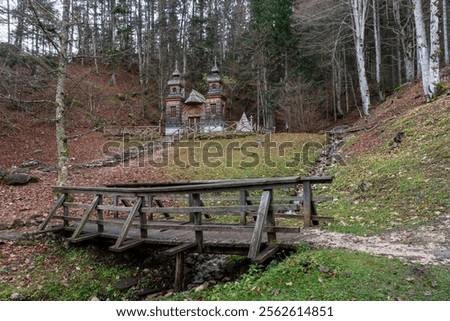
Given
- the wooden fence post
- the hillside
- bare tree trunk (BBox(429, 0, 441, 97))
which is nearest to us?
the hillside

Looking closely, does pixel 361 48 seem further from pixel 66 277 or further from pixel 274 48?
pixel 66 277

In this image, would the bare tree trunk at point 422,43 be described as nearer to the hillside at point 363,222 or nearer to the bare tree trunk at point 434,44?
the bare tree trunk at point 434,44

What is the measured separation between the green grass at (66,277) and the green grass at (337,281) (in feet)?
8.53

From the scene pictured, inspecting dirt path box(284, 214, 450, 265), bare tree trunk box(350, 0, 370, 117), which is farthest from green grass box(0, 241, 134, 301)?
bare tree trunk box(350, 0, 370, 117)

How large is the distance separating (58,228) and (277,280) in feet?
21.9

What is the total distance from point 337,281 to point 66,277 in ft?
19.3

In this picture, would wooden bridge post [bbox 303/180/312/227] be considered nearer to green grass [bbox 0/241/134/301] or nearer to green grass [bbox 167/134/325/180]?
green grass [bbox 0/241/134/301]

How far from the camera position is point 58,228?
846 centimetres

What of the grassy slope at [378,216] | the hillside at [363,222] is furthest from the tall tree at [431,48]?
the grassy slope at [378,216]

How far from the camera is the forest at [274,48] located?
19.3 meters

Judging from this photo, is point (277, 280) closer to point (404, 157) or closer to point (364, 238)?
point (364, 238)

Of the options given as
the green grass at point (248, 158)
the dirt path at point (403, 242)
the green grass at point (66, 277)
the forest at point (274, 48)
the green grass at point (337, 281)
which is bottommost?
the green grass at point (66, 277)

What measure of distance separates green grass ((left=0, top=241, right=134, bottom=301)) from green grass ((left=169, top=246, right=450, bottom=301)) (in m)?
2.60

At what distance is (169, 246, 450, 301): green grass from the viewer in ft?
12.9
